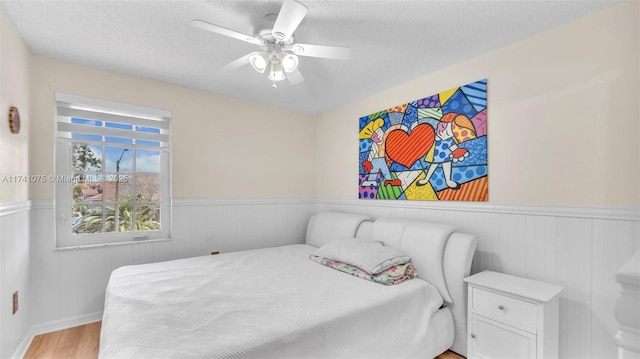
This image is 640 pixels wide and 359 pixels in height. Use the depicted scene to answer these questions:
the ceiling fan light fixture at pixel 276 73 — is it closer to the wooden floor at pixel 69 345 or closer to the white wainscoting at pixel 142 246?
the white wainscoting at pixel 142 246

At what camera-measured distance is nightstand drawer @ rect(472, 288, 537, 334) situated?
170 cm

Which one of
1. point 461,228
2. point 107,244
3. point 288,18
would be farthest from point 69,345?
point 461,228

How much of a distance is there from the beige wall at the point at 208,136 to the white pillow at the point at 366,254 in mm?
1423

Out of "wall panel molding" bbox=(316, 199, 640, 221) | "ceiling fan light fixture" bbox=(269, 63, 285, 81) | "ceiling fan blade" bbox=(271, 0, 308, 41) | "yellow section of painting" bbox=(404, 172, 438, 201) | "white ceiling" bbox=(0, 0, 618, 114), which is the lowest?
"wall panel molding" bbox=(316, 199, 640, 221)

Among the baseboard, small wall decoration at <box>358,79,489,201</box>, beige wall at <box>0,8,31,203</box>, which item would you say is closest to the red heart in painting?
small wall decoration at <box>358,79,489,201</box>

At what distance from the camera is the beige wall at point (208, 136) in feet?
8.14

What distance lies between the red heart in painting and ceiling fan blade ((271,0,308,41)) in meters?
1.58

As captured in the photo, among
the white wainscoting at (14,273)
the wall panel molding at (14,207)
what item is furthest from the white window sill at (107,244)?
the wall panel molding at (14,207)

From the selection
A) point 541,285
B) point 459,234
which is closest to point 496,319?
point 541,285

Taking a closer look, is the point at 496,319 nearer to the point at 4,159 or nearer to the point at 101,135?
the point at 4,159

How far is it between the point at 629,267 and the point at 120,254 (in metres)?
3.43

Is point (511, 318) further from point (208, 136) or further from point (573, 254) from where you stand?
point (208, 136)

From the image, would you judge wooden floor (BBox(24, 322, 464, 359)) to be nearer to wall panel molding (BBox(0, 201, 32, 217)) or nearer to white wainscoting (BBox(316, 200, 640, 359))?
white wainscoting (BBox(316, 200, 640, 359))

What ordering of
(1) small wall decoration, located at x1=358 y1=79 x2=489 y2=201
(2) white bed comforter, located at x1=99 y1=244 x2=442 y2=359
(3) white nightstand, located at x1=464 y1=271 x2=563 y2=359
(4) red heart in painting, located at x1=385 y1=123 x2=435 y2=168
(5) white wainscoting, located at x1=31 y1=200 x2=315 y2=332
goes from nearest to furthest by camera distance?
(2) white bed comforter, located at x1=99 y1=244 x2=442 y2=359, (3) white nightstand, located at x1=464 y1=271 x2=563 y2=359, (1) small wall decoration, located at x1=358 y1=79 x2=489 y2=201, (5) white wainscoting, located at x1=31 y1=200 x2=315 y2=332, (4) red heart in painting, located at x1=385 y1=123 x2=435 y2=168
